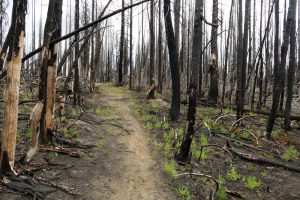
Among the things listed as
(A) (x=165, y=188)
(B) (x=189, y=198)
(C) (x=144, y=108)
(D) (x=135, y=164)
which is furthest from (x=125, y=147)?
(C) (x=144, y=108)

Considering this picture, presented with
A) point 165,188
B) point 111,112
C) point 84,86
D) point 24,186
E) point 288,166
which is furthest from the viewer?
point 84,86

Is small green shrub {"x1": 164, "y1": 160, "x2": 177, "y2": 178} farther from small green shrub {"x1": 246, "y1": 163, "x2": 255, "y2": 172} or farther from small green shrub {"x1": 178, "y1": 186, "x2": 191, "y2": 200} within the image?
small green shrub {"x1": 246, "y1": 163, "x2": 255, "y2": 172}

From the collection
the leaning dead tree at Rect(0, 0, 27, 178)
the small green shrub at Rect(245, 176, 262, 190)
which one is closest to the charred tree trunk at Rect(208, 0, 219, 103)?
the small green shrub at Rect(245, 176, 262, 190)

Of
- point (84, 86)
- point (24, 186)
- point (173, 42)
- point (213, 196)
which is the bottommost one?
point (213, 196)

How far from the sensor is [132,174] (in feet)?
24.8

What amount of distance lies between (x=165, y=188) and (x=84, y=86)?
13.5 metres

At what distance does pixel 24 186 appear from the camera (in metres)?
5.64

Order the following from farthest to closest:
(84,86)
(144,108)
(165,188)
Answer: (84,86) → (144,108) → (165,188)

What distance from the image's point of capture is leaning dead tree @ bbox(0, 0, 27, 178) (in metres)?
5.66

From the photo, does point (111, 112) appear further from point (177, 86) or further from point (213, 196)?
point (213, 196)

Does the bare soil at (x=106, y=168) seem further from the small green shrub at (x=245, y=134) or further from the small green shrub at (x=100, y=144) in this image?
the small green shrub at (x=245, y=134)

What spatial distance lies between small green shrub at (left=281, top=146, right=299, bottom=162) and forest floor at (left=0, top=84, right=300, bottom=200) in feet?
0.09

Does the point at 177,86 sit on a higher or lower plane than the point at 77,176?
higher

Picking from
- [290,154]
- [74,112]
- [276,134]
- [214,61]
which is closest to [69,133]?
[74,112]
